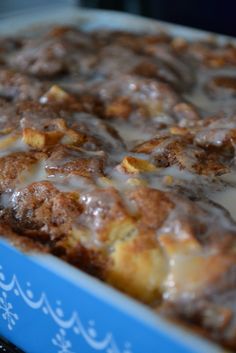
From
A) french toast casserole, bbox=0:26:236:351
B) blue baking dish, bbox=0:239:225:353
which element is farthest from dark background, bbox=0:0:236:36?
blue baking dish, bbox=0:239:225:353

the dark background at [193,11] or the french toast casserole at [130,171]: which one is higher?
the french toast casserole at [130,171]

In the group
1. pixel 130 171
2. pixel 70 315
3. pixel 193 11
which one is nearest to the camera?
pixel 70 315

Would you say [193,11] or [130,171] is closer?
[130,171]

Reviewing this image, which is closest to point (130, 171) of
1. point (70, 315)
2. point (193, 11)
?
point (70, 315)

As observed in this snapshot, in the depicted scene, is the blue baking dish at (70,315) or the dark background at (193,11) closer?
the blue baking dish at (70,315)

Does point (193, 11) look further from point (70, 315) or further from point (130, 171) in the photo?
point (70, 315)

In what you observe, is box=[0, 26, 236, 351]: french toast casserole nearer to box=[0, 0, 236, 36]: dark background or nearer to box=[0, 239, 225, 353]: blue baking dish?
box=[0, 239, 225, 353]: blue baking dish

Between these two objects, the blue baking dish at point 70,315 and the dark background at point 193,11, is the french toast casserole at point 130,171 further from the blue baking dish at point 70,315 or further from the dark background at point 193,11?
the dark background at point 193,11

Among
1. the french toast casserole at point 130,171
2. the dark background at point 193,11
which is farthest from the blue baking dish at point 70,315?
the dark background at point 193,11
